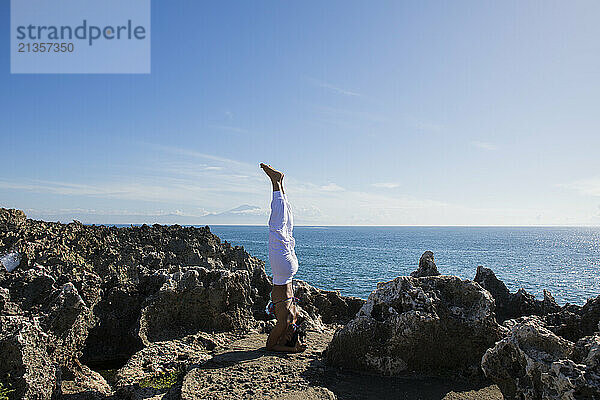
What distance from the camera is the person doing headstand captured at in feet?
19.9

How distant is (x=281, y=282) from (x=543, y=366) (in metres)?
3.37

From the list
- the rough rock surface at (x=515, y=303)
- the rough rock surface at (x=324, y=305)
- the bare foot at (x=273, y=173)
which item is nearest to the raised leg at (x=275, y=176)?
the bare foot at (x=273, y=173)

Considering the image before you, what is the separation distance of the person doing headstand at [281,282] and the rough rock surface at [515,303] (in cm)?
419

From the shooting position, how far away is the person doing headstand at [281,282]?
605 centimetres

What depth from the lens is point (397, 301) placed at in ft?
19.2

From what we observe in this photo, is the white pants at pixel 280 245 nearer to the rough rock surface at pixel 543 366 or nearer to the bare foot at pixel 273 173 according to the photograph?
the bare foot at pixel 273 173

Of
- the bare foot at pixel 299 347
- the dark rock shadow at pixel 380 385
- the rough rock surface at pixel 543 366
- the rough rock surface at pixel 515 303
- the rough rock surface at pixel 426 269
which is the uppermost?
the rough rock surface at pixel 426 269

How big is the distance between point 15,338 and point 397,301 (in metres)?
4.73

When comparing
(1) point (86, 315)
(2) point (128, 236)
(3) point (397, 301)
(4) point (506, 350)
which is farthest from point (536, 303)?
(2) point (128, 236)

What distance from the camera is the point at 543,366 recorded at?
3824mm

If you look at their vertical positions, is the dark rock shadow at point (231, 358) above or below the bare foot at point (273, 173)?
below

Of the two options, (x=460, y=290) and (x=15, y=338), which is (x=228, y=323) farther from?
(x=460, y=290)

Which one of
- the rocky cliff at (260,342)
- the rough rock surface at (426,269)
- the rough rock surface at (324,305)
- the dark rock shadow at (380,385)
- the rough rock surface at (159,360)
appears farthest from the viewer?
the rough rock surface at (426,269)

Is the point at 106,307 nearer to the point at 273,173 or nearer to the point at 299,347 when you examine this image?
the point at 299,347
